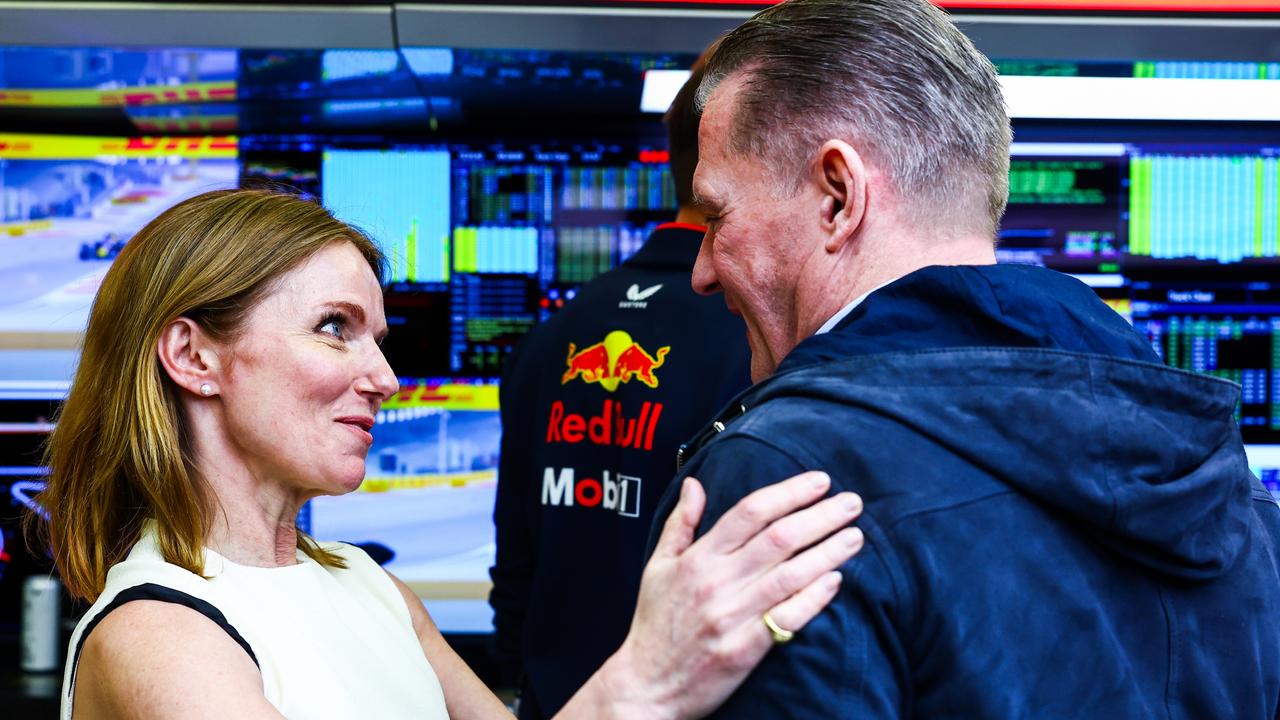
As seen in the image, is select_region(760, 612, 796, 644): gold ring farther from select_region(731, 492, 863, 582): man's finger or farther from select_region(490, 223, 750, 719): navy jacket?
select_region(490, 223, 750, 719): navy jacket

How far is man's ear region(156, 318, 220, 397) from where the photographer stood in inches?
50.2

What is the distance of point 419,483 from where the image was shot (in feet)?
8.80

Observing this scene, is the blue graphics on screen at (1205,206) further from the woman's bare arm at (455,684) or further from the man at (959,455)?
the woman's bare arm at (455,684)

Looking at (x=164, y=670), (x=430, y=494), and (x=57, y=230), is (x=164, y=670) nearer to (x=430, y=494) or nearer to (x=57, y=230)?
(x=430, y=494)

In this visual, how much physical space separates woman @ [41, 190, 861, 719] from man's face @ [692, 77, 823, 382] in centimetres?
49

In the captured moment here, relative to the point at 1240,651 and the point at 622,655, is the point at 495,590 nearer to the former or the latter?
the point at 622,655

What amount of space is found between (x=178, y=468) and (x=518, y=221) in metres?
1.52

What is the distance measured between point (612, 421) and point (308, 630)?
2.47ft

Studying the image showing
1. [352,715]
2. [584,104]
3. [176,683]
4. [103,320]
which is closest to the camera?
[176,683]

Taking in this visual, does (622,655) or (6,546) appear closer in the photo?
(622,655)

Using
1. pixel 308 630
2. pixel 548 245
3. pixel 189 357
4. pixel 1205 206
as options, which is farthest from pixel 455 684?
pixel 1205 206

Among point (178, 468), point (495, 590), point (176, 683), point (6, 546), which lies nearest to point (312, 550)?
point (178, 468)

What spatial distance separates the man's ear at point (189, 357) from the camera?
50.2 inches

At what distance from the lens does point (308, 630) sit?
1.22 meters
